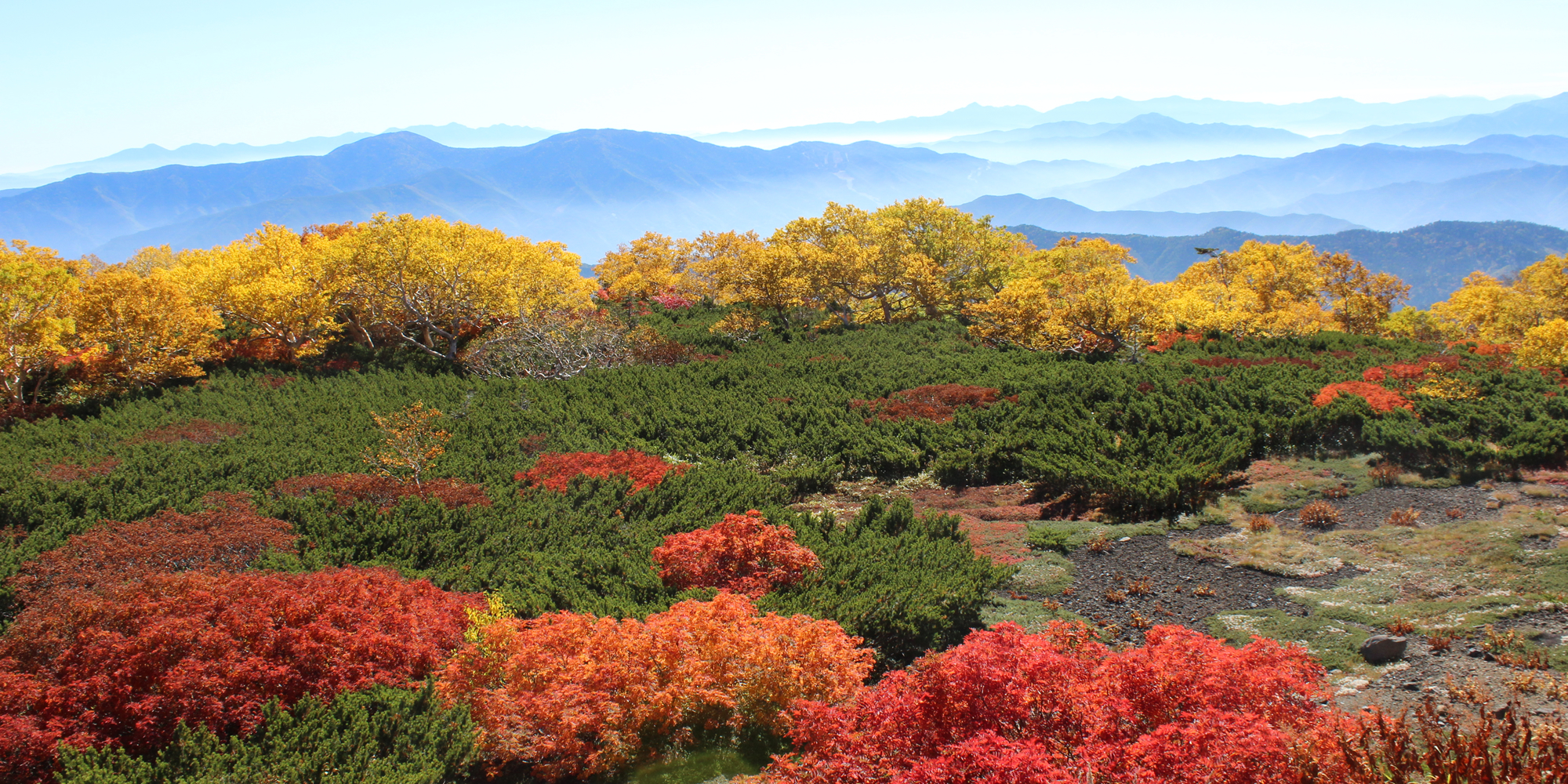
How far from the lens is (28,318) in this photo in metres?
19.4

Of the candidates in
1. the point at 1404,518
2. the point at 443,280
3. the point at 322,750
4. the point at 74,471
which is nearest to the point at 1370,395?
the point at 1404,518

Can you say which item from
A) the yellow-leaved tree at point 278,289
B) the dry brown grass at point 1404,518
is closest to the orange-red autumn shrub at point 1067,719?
the dry brown grass at point 1404,518

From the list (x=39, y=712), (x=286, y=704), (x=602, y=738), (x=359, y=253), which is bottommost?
(x=602, y=738)

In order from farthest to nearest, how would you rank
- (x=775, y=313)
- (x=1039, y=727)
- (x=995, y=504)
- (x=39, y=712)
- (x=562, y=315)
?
1. (x=775, y=313)
2. (x=562, y=315)
3. (x=995, y=504)
4. (x=39, y=712)
5. (x=1039, y=727)

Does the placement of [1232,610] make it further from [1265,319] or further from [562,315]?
[1265,319]

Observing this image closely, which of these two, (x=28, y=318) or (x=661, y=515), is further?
(x=28, y=318)

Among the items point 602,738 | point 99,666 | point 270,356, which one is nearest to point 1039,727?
point 602,738

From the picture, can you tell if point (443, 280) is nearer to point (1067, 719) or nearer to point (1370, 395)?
point (1067, 719)

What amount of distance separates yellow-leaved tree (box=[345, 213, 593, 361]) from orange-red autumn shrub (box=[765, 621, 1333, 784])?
78.3ft

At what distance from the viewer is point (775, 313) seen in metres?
34.8

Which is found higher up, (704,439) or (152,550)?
(152,550)

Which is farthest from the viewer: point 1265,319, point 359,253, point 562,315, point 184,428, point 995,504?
point 1265,319

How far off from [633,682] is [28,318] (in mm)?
22772

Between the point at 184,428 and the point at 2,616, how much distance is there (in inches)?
457
